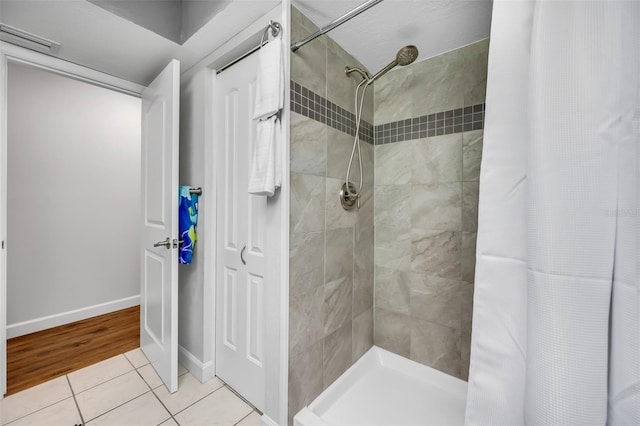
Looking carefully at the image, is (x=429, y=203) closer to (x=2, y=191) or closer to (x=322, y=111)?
(x=322, y=111)

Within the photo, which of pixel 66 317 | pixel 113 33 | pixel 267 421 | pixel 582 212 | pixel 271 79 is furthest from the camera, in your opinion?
pixel 66 317

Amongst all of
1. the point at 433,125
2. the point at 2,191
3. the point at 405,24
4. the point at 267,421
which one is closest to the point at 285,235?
the point at 267,421

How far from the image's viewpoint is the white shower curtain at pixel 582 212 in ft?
1.78

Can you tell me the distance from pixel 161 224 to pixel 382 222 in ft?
4.98

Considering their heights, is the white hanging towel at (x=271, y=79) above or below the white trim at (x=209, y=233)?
above

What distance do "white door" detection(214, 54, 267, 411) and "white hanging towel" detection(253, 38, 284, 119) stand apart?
0.95 feet

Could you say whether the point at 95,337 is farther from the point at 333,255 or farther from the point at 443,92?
the point at 443,92

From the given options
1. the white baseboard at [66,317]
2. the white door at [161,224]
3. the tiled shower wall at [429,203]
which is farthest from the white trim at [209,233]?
the white baseboard at [66,317]

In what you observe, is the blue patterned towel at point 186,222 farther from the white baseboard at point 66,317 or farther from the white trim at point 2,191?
the white baseboard at point 66,317

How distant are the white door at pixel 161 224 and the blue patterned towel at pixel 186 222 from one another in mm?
94

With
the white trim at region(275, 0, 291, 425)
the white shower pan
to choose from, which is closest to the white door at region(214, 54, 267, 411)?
the white trim at region(275, 0, 291, 425)

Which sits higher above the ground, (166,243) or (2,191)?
(2,191)

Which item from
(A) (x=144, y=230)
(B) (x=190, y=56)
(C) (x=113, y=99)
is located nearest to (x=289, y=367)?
(A) (x=144, y=230)

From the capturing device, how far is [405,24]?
139 cm
